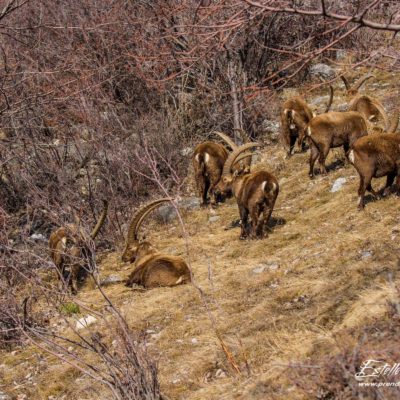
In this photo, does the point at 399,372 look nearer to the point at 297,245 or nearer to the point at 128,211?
the point at 297,245

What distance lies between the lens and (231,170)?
13.0 m

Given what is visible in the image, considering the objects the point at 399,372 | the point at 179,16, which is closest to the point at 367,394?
the point at 399,372

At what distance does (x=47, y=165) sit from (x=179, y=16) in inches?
225

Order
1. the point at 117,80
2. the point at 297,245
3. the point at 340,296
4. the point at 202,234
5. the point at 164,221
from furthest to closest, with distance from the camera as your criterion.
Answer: the point at 117,80 < the point at 164,221 < the point at 202,234 < the point at 297,245 < the point at 340,296

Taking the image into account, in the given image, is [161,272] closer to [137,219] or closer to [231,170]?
[137,219]

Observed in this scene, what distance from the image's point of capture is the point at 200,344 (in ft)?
26.6

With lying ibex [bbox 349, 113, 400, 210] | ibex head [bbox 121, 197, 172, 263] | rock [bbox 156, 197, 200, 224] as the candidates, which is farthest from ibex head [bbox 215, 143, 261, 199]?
lying ibex [bbox 349, 113, 400, 210]

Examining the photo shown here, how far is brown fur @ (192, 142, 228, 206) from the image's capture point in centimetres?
1400

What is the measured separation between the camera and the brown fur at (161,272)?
10.5 metres

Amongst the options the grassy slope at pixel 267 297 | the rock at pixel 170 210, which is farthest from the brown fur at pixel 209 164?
the grassy slope at pixel 267 297

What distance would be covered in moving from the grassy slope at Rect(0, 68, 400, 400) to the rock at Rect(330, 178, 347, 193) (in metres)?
0.14

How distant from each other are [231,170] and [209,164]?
1.05 m

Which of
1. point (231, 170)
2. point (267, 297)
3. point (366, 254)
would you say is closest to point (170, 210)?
point (231, 170)

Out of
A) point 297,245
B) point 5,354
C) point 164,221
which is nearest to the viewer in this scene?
point 5,354
